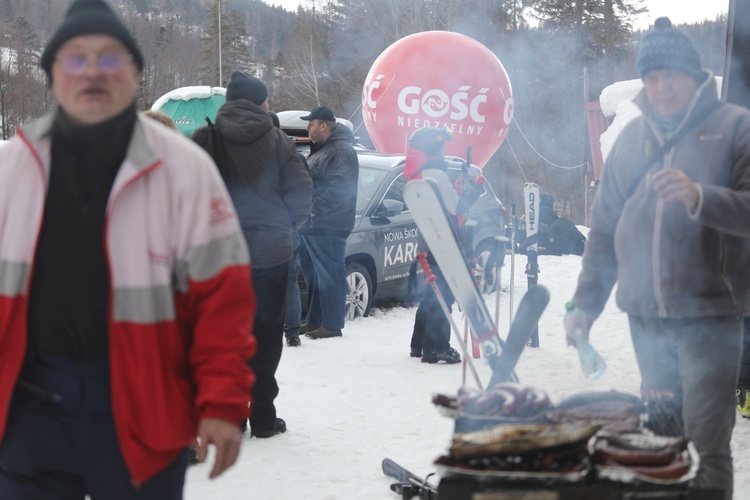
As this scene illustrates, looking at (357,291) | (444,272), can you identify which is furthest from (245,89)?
(357,291)

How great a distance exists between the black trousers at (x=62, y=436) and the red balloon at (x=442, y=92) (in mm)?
14587

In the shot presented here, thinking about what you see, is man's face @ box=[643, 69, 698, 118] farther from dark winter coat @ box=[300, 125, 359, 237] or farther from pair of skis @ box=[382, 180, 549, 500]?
dark winter coat @ box=[300, 125, 359, 237]

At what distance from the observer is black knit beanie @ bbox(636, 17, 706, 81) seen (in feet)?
10.9

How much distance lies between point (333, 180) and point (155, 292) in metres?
6.17

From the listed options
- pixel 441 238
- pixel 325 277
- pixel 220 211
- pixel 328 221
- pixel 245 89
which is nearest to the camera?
pixel 220 211

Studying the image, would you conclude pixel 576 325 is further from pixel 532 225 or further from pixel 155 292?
pixel 532 225

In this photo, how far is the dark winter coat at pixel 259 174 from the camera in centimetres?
544

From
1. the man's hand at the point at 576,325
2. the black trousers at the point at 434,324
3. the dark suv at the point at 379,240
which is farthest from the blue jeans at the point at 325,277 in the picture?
the man's hand at the point at 576,325

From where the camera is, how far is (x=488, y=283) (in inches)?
466

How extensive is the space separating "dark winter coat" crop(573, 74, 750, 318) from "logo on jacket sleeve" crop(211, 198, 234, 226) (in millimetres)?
1615

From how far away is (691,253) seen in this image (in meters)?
3.35

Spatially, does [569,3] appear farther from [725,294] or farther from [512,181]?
[725,294]

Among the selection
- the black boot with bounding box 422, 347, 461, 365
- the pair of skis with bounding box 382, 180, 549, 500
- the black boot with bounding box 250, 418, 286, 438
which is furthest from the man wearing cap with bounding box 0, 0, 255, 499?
the black boot with bounding box 422, 347, 461, 365

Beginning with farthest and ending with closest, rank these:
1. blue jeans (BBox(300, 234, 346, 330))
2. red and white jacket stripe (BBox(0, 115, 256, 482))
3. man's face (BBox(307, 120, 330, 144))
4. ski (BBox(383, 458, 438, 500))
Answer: blue jeans (BBox(300, 234, 346, 330)) → man's face (BBox(307, 120, 330, 144)) → ski (BBox(383, 458, 438, 500)) → red and white jacket stripe (BBox(0, 115, 256, 482))
